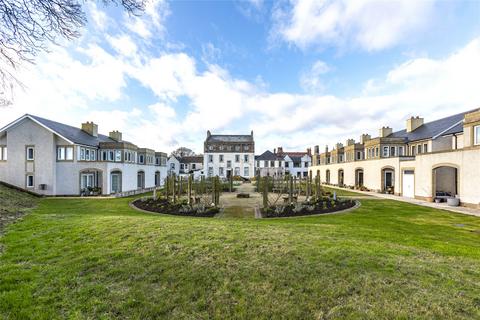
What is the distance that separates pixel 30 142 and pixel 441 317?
112 ft

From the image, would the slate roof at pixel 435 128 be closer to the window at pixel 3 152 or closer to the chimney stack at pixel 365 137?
the chimney stack at pixel 365 137

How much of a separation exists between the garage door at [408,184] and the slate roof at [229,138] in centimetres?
3581

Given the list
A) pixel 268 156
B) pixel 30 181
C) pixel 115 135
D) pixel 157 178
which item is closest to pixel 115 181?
pixel 30 181

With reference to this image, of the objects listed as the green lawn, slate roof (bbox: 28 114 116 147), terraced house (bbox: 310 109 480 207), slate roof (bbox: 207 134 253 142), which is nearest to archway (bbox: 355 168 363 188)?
terraced house (bbox: 310 109 480 207)

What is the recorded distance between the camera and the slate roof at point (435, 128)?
24.3 m

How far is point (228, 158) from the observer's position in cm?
5488

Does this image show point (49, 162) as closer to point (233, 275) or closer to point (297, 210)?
point (297, 210)

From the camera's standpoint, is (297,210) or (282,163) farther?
(282,163)

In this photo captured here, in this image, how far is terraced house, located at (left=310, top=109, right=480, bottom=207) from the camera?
17.3 m

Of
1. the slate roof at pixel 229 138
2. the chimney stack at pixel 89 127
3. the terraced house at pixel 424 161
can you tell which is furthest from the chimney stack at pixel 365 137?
the chimney stack at pixel 89 127

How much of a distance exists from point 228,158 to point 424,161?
128 ft

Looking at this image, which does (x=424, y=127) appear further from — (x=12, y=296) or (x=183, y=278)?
(x=12, y=296)

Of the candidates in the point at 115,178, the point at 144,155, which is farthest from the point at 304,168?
the point at 115,178

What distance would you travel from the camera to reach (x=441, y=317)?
3746mm
